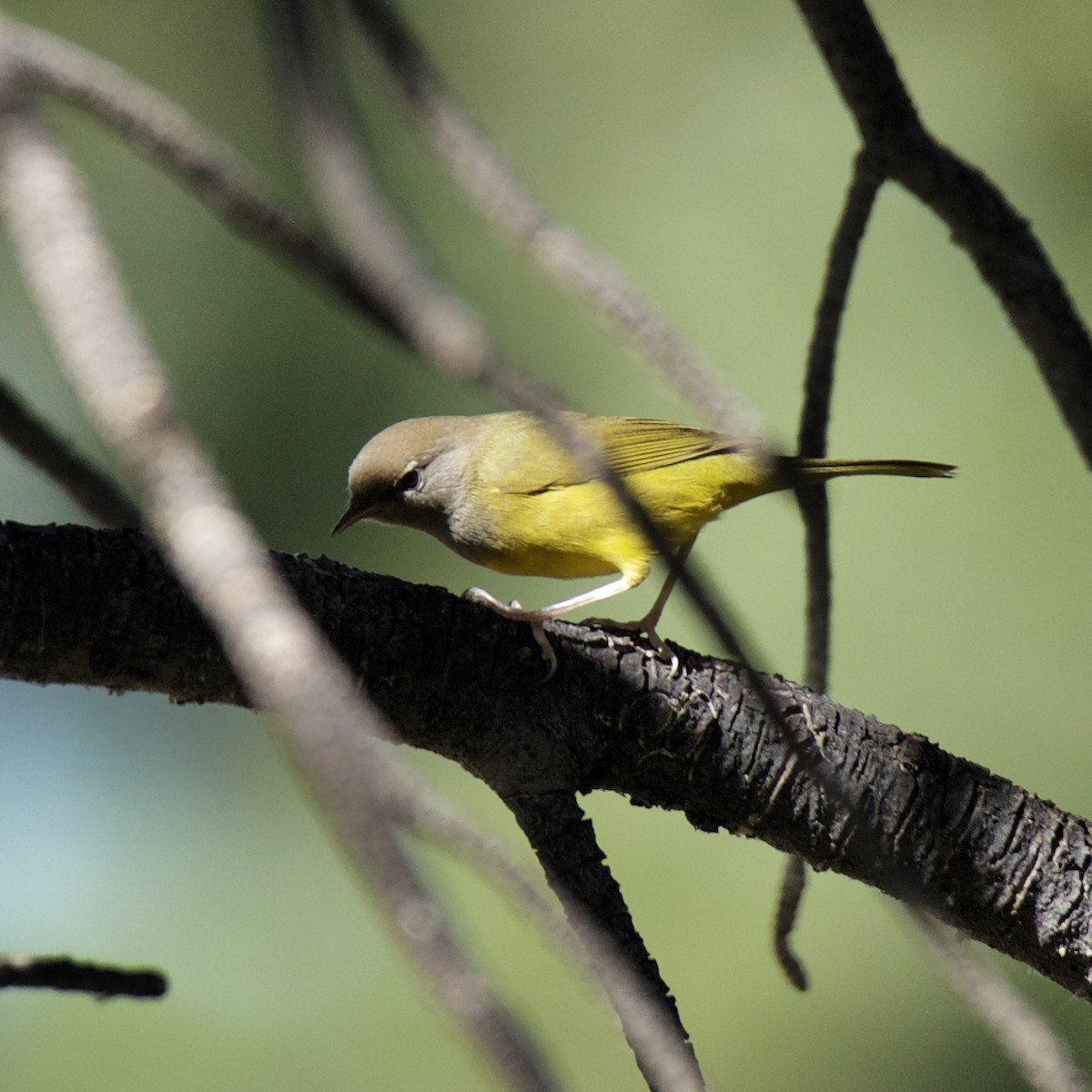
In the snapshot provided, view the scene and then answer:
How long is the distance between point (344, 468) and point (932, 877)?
3.61 metres

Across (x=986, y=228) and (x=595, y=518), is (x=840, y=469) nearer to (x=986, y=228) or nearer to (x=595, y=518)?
Result: (x=595, y=518)

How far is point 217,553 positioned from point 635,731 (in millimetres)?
1259

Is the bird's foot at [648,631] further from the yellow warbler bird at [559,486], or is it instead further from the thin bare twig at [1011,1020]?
the thin bare twig at [1011,1020]

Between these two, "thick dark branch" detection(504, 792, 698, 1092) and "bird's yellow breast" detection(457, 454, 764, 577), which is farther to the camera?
"bird's yellow breast" detection(457, 454, 764, 577)

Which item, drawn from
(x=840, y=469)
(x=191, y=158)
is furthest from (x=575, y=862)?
(x=840, y=469)

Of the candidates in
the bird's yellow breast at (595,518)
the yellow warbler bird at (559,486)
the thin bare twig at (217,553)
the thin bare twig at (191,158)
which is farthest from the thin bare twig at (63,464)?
the bird's yellow breast at (595,518)

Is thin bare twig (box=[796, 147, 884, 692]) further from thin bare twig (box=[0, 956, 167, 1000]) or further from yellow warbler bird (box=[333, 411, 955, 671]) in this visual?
thin bare twig (box=[0, 956, 167, 1000])

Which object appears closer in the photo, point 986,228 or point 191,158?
point 191,158

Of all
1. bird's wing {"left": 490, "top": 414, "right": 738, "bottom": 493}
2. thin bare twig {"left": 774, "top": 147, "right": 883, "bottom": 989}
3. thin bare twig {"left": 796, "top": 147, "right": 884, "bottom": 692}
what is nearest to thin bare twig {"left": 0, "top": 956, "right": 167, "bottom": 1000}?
thin bare twig {"left": 774, "top": 147, "right": 883, "bottom": 989}

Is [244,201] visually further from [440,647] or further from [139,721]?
[139,721]

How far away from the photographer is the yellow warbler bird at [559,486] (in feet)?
9.57

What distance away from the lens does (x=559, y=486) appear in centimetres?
306

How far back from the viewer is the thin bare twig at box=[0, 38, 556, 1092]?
0.49 m

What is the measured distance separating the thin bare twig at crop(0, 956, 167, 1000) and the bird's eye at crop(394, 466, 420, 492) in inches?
82.7
